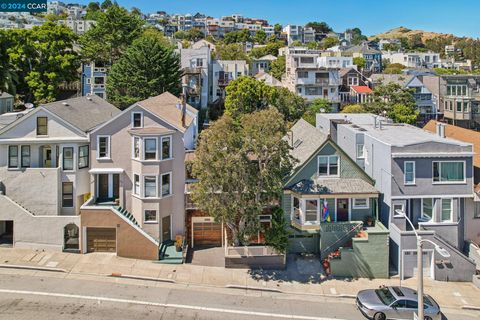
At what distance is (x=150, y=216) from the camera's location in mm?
29953

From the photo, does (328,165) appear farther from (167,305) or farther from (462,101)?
(462,101)

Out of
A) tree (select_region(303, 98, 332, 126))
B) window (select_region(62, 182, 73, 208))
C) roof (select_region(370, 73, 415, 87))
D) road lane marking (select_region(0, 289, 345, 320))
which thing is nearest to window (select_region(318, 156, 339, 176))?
road lane marking (select_region(0, 289, 345, 320))

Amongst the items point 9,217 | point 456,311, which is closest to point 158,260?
point 9,217

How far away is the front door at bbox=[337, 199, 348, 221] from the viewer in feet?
99.7

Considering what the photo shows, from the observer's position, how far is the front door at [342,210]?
30.4 metres

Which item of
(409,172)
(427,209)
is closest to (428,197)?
(427,209)

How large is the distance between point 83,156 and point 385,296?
2304cm

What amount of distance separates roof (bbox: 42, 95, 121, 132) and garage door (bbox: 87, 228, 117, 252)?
790 centimetres

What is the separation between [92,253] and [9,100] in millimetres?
23519

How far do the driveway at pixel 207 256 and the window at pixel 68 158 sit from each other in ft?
35.8

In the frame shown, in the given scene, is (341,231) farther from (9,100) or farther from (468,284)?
(9,100)

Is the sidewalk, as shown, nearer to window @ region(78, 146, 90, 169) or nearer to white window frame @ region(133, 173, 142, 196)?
white window frame @ region(133, 173, 142, 196)

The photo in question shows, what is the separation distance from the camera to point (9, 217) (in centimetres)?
2956

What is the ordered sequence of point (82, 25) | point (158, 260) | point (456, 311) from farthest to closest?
point (82, 25), point (158, 260), point (456, 311)
